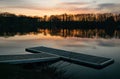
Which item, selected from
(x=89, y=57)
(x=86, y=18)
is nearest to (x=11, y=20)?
(x=86, y=18)

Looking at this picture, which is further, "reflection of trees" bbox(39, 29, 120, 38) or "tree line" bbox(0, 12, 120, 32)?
"tree line" bbox(0, 12, 120, 32)

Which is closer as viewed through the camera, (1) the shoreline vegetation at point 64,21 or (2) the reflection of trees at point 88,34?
(2) the reflection of trees at point 88,34

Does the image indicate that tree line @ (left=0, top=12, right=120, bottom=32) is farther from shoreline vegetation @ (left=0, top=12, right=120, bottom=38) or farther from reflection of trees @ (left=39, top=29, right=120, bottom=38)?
reflection of trees @ (left=39, top=29, right=120, bottom=38)

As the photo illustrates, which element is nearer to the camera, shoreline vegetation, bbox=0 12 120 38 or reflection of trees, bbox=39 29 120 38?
reflection of trees, bbox=39 29 120 38

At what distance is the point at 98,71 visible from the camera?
37.9ft

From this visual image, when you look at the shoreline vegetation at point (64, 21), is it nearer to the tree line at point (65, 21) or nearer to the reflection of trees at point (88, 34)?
the tree line at point (65, 21)

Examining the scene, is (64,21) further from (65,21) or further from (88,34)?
(88,34)

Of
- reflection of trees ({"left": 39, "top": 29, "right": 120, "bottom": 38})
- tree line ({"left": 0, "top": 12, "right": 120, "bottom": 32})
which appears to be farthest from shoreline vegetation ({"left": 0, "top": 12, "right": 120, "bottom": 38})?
reflection of trees ({"left": 39, "top": 29, "right": 120, "bottom": 38})

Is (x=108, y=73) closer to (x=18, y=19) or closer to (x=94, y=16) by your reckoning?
(x=18, y=19)

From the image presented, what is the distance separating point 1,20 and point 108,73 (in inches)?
3528

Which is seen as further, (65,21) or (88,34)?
(65,21)

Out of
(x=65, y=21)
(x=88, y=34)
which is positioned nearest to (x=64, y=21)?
(x=65, y=21)

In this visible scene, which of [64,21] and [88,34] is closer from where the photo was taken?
[88,34]

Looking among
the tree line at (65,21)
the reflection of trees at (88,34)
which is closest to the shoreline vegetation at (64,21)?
the tree line at (65,21)
